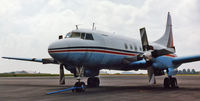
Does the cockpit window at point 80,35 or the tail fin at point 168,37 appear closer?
the cockpit window at point 80,35

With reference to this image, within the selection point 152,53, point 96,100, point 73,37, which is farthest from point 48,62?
point 96,100

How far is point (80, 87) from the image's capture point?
12.8 meters

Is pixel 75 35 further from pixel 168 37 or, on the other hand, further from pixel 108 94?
pixel 168 37

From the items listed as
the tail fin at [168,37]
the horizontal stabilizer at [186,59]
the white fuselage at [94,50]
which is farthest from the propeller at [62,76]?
the tail fin at [168,37]

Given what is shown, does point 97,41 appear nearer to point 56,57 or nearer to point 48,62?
point 56,57

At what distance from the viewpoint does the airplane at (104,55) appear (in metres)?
12.3

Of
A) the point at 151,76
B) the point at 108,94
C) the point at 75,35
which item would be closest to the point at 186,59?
the point at 151,76

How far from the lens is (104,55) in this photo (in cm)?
1424

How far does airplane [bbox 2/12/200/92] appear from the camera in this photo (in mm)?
12320

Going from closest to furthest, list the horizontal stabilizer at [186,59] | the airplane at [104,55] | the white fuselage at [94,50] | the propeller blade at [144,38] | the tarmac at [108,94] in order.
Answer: the tarmac at [108,94]
the white fuselage at [94,50]
the airplane at [104,55]
the propeller blade at [144,38]
the horizontal stabilizer at [186,59]

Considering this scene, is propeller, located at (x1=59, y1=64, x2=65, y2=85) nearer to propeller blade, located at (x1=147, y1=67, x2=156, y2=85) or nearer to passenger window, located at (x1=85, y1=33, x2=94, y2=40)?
passenger window, located at (x1=85, y1=33, x2=94, y2=40)

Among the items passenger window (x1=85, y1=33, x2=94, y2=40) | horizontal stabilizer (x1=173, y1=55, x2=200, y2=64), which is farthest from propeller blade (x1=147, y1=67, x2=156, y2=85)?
passenger window (x1=85, y1=33, x2=94, y2=40)

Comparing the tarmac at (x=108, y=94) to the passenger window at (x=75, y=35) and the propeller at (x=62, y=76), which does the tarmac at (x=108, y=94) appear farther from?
the passenger window at (x=75, y=35)

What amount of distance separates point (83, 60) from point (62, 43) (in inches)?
66.1
